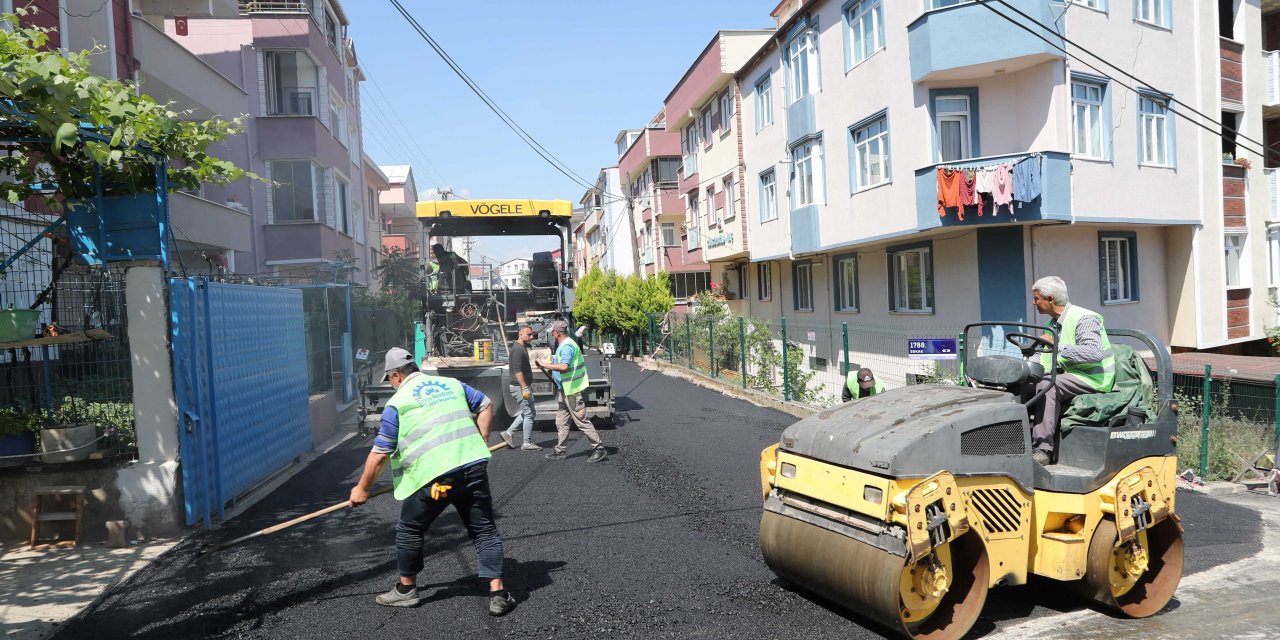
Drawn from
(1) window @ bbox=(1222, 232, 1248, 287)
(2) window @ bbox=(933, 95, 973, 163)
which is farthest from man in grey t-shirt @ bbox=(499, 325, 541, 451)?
(1) window @ bbox=(1222, 232, 1248, 287)

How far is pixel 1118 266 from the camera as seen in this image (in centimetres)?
1595

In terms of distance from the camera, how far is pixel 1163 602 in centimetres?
514

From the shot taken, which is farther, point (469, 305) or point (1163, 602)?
point (469, 305)

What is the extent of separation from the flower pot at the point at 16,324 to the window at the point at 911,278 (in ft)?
46.7

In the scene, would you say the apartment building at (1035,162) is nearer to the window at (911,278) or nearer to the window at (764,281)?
the window at (911,278)

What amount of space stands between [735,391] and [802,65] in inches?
315

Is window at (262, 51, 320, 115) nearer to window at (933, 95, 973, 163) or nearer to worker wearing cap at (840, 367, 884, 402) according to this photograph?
window at (933, 95, 973, 163)

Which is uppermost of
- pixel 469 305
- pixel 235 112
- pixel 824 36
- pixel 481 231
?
pixel 824 36

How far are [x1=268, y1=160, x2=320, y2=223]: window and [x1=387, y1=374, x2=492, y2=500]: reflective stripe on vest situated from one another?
18.6 m

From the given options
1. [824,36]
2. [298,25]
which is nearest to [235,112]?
[298,25]

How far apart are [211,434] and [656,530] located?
3.84 meters

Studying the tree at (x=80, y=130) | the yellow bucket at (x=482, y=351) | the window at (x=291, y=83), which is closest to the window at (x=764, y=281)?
the window at (x=291, y=83)

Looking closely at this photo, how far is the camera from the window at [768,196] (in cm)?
2281

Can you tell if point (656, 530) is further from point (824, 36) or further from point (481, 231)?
point (824, 36)
